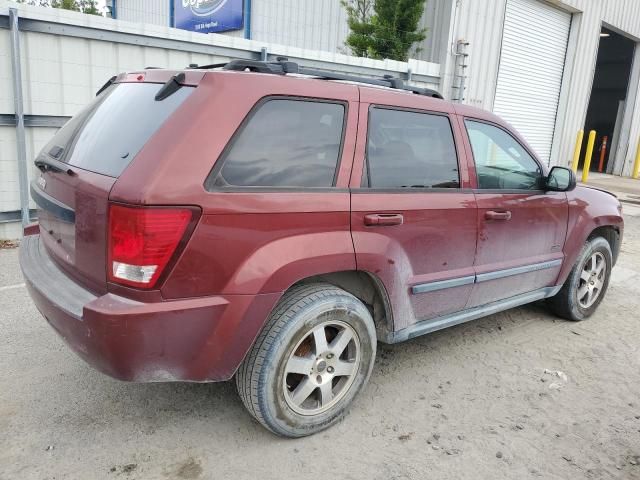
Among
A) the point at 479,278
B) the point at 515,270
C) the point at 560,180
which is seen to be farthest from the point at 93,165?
the point at 560,180

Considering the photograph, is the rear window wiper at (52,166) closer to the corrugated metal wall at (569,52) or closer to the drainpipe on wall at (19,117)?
the drainpipe on wall at (19,117)

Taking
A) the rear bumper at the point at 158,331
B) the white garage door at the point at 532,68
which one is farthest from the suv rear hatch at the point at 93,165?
the white garage door at the point at 532,68

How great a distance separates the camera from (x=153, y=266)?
7.34 feet

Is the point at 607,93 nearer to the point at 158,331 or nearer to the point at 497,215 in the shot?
the point at 497,215

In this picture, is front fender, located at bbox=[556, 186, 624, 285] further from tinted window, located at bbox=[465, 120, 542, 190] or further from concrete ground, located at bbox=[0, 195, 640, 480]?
concrete ground, located at bbox=[0, 195, 640, 480]

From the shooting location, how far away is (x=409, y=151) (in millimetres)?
3129

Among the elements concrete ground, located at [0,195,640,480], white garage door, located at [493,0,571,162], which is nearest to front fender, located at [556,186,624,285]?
concrete ground, located at [0,195,640,480]

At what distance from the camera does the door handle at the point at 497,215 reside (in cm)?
343

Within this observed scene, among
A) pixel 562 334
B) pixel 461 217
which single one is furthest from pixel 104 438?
pixel 562 334

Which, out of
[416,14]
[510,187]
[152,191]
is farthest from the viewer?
[416,14]

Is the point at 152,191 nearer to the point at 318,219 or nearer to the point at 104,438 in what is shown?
the point at 318,219

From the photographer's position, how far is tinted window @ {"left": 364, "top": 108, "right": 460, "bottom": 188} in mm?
2938

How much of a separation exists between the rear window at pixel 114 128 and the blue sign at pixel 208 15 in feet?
43.6

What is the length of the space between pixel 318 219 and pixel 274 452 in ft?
3.87
